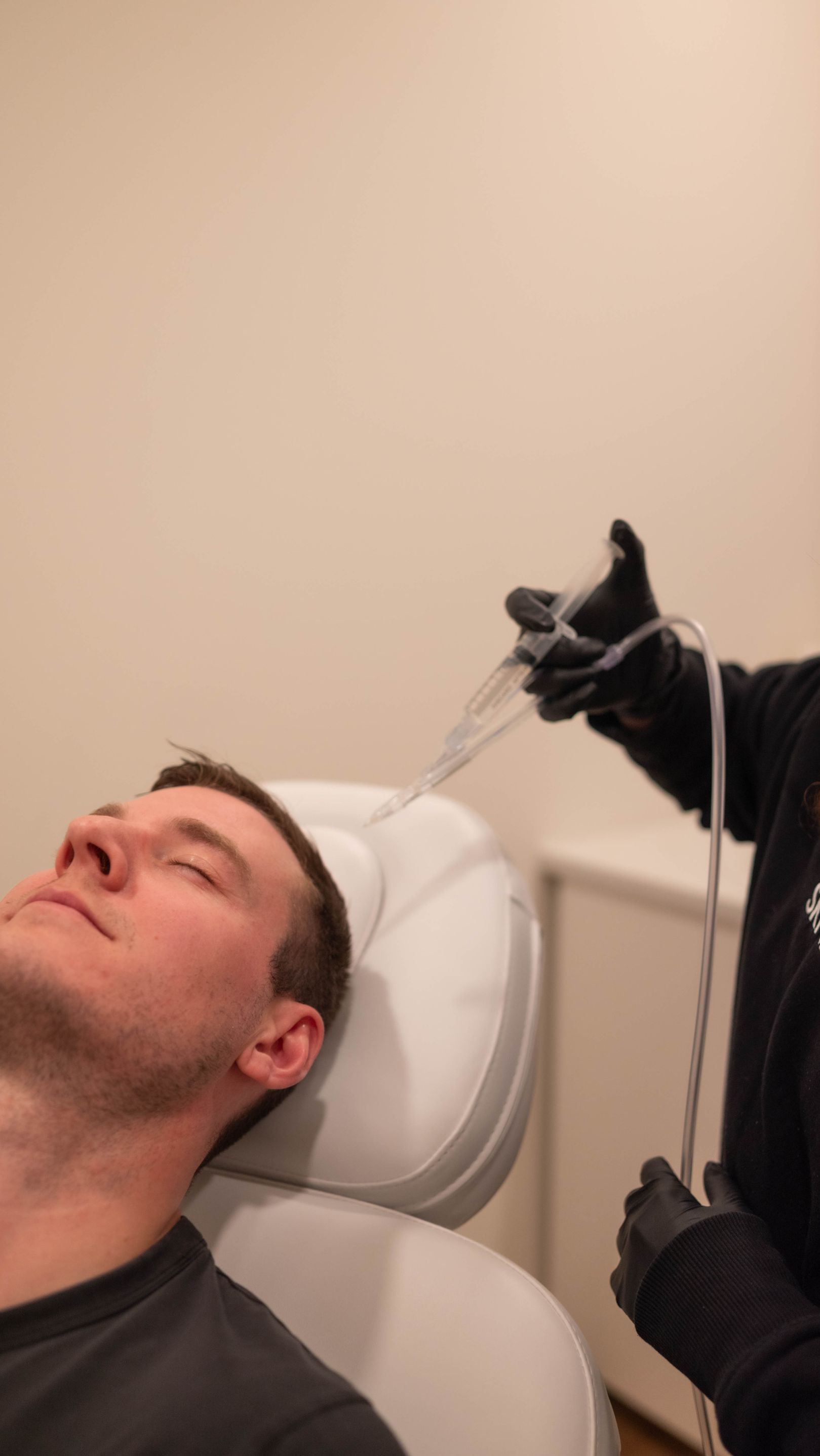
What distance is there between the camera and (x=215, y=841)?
3.07ft

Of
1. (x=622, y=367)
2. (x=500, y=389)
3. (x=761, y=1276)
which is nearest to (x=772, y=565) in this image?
(x=622, y=367)

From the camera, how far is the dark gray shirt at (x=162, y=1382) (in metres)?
0.62

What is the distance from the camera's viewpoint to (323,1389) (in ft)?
2.15

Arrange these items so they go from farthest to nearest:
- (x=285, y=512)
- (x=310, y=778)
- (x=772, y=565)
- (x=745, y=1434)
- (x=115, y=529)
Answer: (x=772, y=565)
(x=310, y=778)
(x=285, y=512)
(x=115, y=529)
(x=745, y=1434)

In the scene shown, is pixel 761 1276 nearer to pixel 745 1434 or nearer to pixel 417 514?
pixel 745 1434

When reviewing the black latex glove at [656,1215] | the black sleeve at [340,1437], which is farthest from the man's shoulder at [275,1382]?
the black latex glove at [656,1215]

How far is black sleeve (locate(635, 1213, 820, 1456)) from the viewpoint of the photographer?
631mm

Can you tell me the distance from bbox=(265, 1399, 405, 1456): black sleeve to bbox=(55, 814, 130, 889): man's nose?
446 millimetres

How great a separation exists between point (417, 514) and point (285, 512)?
0.25 meters

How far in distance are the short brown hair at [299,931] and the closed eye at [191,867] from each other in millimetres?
100

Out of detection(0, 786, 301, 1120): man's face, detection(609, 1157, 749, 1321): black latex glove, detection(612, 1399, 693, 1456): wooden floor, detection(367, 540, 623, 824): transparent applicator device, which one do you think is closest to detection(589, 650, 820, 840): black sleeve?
detection(367, 540, 623, 824): transparent applicator device

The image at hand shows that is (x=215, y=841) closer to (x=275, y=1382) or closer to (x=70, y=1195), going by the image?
(x=70, y=1195)

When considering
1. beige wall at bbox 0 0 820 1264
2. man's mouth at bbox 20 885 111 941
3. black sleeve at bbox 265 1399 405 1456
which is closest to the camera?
black sleeve at bbox 265 1399 405 1456

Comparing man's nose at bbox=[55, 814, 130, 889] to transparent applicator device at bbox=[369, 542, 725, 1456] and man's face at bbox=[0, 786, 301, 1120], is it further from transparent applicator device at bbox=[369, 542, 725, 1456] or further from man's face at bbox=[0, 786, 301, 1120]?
transparent applicator device at bbox=[369, 542, 725, 1456]
